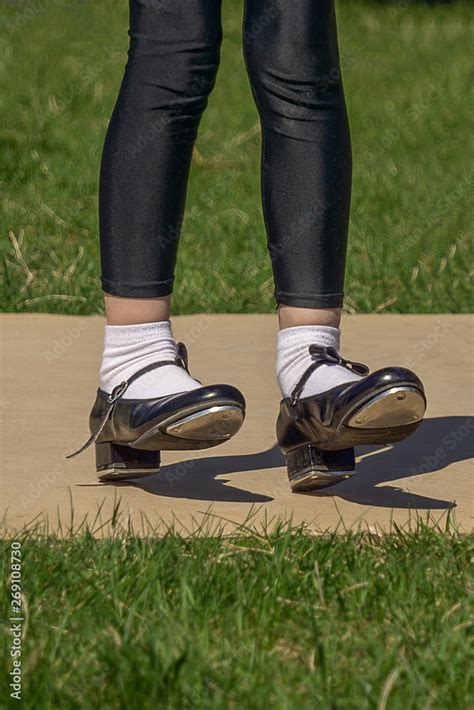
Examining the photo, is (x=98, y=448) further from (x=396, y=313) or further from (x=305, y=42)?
(x=396, y=313)

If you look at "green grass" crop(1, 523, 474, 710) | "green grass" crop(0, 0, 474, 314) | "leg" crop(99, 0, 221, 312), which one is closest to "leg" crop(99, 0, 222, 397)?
"leg" crop(99, 0, 221, 312)

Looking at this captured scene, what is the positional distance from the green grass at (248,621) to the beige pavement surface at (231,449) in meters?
0.20

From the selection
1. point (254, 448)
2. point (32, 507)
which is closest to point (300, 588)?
point (32, 507)

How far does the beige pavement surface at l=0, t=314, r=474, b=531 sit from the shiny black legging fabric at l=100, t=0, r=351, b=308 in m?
0.43

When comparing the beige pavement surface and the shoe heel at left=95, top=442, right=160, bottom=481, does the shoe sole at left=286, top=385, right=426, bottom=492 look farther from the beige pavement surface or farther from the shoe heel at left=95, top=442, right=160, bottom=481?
the shoe heel at left=95, top=442, right=160, bottom=481

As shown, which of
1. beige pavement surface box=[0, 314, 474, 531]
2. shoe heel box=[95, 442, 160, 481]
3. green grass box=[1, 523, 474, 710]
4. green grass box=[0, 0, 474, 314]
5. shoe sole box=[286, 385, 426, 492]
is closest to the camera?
green grass box=[1, 523, 474, 710]

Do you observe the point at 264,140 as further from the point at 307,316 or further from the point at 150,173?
the point at 307,316

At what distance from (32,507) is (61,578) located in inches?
21.0

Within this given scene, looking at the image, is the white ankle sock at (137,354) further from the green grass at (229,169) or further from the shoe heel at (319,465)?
Result: the green grass at (229,169)

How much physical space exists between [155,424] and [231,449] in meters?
0.67

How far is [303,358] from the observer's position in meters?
2.93

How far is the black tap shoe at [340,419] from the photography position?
262 cm

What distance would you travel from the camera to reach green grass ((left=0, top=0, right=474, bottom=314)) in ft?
19.4

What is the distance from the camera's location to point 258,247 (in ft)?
21.7
